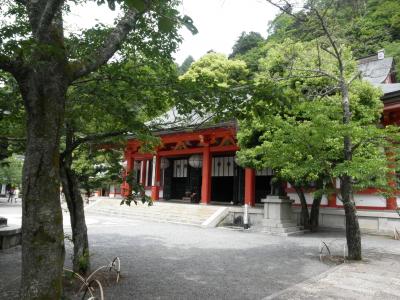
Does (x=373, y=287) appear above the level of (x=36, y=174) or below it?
below

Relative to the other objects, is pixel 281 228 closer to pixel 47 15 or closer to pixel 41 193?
pixel 41 193

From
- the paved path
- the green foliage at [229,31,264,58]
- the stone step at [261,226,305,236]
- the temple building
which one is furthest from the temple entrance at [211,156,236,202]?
the green foliage at [229,31,264,58]

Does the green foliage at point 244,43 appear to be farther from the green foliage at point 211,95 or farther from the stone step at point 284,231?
the green foliage at point 211,95

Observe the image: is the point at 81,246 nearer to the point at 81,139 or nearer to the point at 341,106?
the point at 81,139

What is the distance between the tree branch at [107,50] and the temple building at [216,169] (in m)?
10.4

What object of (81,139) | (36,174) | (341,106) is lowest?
(36,174)

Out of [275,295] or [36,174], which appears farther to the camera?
[275,295]

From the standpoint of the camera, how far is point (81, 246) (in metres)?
5.91

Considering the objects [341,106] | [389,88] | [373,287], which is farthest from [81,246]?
[389,88]

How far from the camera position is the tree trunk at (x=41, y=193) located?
295 centimetres

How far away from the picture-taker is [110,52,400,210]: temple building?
49.1 ft

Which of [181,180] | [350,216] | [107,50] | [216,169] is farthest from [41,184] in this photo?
[181,180]

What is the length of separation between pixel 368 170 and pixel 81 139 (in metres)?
5.81

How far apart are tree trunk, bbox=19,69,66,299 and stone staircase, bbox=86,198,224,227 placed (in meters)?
12.2
